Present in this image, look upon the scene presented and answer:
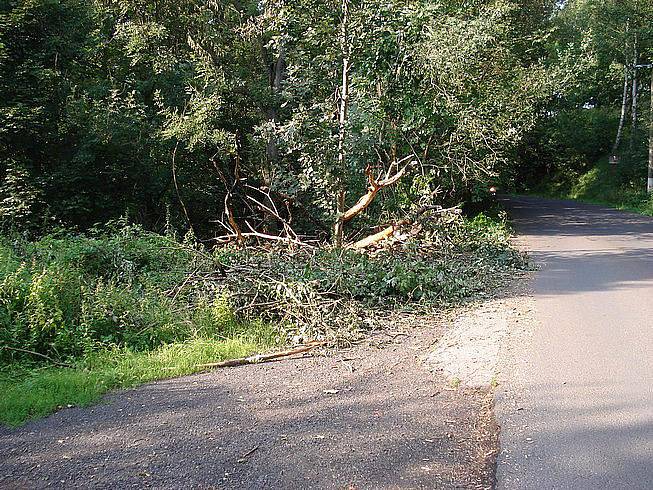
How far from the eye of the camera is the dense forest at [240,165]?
7699mm

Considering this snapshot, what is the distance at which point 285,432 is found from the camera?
455cm

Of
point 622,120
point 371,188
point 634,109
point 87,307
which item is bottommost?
point 87,307

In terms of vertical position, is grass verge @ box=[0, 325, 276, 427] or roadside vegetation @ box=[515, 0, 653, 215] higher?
roadside vegetation @ box=[515, 0, 653, 215]

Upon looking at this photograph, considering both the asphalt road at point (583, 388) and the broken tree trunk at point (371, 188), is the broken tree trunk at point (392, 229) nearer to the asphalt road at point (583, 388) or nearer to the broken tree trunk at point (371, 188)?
the broken tree trunk at point (371, 188)

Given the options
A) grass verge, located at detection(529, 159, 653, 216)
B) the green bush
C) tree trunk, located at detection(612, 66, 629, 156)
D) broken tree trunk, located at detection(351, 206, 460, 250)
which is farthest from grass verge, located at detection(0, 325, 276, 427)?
tree trunk, located at detection(612, 66, 629, 156)

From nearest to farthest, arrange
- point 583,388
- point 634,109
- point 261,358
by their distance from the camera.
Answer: point 583,388 < point 261,358 < point 634,109

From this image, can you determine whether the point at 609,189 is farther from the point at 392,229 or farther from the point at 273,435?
the point at 273,435

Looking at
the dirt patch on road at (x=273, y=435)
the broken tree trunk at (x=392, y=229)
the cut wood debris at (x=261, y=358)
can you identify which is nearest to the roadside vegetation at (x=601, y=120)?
the broken tree trunk at (x=392, y=229)

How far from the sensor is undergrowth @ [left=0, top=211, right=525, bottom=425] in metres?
6.22

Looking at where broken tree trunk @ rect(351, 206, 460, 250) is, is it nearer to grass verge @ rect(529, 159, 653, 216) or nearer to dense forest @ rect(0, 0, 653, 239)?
dense forest @ rect(0, 0, 653, 239)

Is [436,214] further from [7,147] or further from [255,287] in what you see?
[7,147]

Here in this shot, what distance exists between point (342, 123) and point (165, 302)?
5.81m

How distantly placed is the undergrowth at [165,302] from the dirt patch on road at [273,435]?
617mm

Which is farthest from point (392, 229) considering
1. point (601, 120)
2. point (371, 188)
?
point (601, 120)
